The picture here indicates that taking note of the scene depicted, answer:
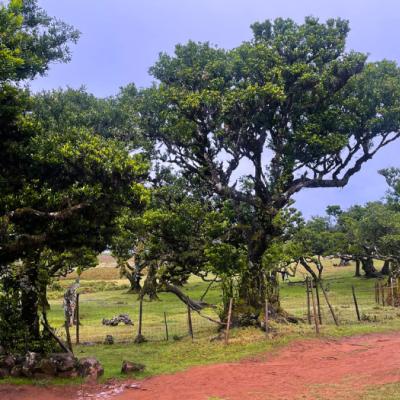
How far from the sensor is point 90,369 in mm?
16250

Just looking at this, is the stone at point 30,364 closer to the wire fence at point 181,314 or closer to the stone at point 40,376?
the stone at point 40,376

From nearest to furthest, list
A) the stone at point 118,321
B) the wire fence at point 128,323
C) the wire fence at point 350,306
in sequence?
the wire fence at point 128,323
the wire fence at point 350,306
the stone at point 118,321

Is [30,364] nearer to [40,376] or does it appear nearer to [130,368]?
[40,376]

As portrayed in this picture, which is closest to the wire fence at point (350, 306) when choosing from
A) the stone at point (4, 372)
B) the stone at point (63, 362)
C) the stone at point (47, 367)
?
the stone at point (63, 362)

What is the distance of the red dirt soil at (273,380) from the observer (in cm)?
1385

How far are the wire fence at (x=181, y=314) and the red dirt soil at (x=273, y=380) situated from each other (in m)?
5.50

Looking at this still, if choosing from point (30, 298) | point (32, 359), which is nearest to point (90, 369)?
point (32, 359)

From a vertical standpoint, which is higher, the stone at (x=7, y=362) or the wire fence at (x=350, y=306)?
the stone at (x=7, y=362)

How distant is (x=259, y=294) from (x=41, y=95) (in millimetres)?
12994

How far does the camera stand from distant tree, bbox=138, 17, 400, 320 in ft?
78.4

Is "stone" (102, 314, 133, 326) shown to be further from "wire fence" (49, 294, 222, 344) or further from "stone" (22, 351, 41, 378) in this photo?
"stone" (22, 351, 41, 378)

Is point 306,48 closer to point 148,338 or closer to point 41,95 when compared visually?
point 41,95

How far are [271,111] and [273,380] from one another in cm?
1318

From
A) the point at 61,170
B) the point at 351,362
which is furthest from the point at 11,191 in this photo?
the point at 351,362
